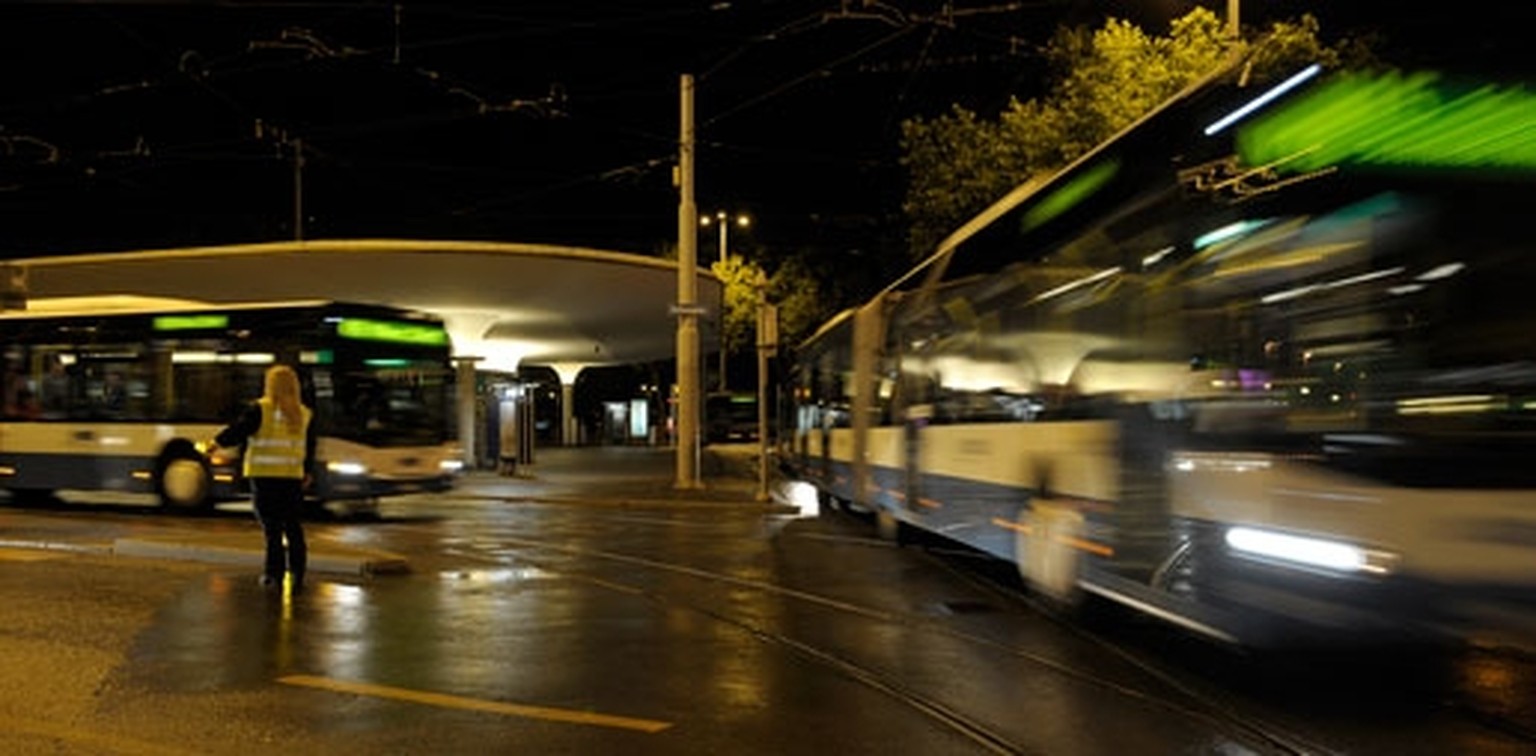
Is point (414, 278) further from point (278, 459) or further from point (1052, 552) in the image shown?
point (1052, 552)

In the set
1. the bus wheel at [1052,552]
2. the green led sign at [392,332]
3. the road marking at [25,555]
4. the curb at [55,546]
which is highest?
the green led sign at [392,332]

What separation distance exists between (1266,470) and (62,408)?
1888 cm

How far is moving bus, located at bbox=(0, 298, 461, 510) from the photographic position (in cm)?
1939

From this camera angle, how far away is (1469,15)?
6367mm

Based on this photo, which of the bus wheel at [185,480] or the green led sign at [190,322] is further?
the bus wheel at [185,480]

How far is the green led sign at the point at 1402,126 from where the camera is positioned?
6.00 m

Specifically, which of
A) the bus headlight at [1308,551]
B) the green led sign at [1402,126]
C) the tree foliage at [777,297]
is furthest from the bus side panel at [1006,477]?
the tree foliage at [777,297]

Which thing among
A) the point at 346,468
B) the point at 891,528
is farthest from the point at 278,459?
the point at 891,528

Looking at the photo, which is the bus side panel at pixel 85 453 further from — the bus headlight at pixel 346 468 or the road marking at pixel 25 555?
the road marking at pixel 25 555

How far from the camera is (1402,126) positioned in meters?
6.39

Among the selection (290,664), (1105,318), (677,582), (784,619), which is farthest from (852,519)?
(290,664)

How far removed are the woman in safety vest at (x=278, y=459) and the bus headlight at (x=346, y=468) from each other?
24.7 feet

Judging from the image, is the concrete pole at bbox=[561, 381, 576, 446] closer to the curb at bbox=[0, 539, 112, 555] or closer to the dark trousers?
the curb at bbox=[0, 539, 112, 555]

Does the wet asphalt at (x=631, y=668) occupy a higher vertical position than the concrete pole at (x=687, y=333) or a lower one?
lower
